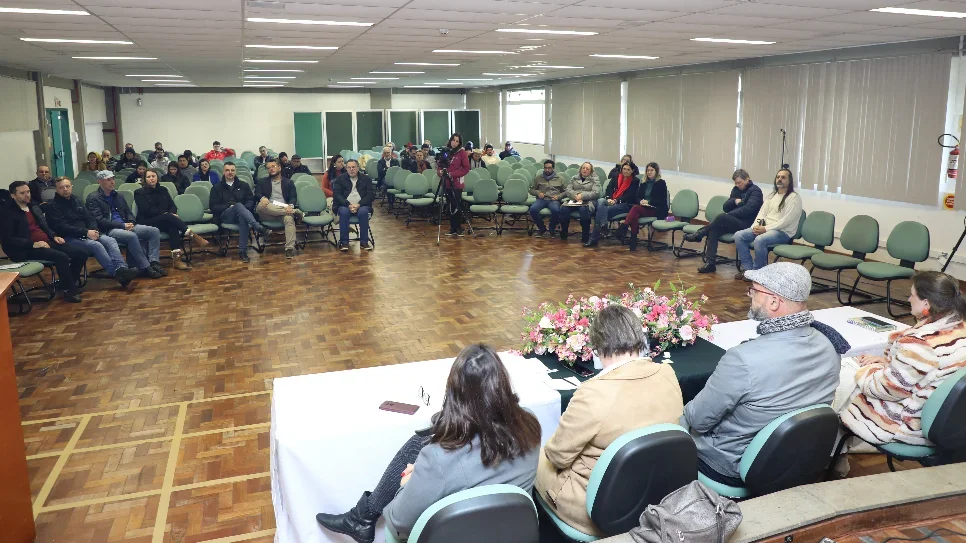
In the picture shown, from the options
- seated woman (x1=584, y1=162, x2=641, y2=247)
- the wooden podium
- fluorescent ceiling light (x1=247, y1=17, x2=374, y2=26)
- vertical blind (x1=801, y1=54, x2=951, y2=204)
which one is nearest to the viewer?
the wooden podium

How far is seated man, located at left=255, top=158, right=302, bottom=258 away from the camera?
10.3 meters

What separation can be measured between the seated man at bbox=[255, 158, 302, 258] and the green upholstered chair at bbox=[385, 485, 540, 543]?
332 inches

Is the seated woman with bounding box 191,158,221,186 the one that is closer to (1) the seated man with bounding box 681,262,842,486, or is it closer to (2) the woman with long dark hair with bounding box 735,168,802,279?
(2) the woman with long dark hair with bounding box 735,168,802,279

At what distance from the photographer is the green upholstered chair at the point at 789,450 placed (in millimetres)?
2779

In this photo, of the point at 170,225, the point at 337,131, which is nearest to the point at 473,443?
the point at 170,225

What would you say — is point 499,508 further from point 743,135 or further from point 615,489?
point 743,135

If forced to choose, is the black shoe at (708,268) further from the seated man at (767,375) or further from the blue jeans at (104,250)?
the blue jeans at (104,250)

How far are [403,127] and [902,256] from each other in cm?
1858

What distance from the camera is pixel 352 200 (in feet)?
36.0

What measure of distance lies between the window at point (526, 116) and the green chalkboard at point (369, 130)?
4.43m

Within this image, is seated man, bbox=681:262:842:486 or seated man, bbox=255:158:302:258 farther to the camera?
seated man, bbox=255:158:302:258

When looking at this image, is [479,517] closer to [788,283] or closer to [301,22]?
[788,283]

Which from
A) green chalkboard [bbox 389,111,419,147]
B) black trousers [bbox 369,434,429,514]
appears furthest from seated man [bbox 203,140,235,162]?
black trousers [bbox 369,434,429,514]

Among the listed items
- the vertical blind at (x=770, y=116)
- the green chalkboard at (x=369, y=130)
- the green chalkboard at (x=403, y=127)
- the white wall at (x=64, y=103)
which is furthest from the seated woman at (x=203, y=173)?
the green chalkboard at (x=403, y=127)
